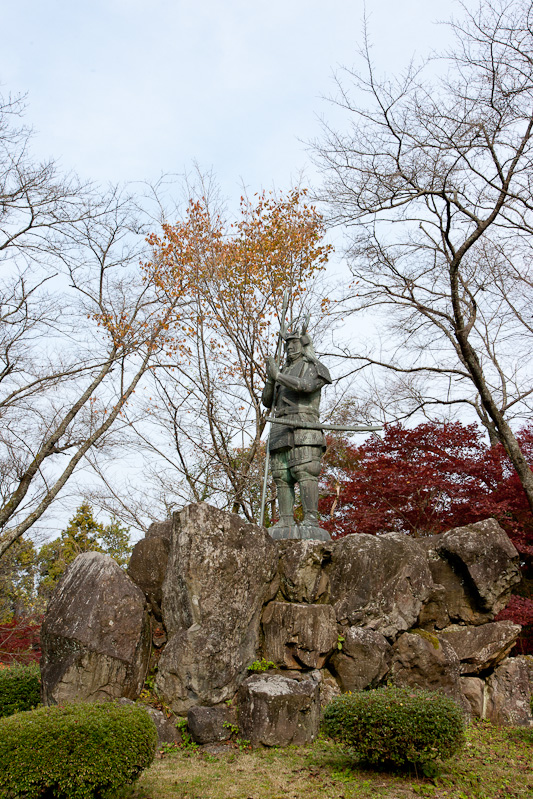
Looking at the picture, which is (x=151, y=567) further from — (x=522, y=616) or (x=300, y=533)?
(x=522, y=616)

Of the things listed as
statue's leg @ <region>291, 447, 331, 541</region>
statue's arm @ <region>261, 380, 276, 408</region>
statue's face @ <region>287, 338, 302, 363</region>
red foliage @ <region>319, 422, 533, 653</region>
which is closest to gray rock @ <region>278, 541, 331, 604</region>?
statue's leg @ <region>291, 447, 331, 541</region>

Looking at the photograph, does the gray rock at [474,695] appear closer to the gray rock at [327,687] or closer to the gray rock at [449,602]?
the gray rock at [449,602]

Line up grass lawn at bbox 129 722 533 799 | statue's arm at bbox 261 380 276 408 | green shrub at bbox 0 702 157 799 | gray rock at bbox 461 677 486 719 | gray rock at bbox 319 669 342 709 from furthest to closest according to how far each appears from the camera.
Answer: statue's arm at bbox 261 380 276 408 → gray rock at bbox 461 677 486 719 → gray rock at bbox 319 669 342 709 → grass lawn at bbox 129 722 533 799 → green shrub at bbox 0 702 157 799

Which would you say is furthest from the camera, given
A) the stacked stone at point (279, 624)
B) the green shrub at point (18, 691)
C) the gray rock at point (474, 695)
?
the gray rock at point (474, 695)

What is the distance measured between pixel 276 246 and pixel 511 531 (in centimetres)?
738

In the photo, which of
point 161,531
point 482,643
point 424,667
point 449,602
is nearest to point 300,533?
point 161,531

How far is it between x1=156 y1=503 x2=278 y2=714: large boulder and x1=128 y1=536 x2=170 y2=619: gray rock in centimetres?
29

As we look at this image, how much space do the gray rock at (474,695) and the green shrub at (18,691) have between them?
5238 millimetres

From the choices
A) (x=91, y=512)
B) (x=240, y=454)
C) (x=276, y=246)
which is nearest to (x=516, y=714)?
(x=240, y=454)

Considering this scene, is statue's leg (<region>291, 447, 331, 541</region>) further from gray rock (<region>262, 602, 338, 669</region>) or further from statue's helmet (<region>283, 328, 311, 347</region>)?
statue's helmet (<region>283, 328, 311, 347</region>)

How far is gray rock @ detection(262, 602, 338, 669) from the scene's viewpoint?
690 centimetres

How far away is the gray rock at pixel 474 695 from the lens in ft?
25.1

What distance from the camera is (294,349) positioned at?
888 cm

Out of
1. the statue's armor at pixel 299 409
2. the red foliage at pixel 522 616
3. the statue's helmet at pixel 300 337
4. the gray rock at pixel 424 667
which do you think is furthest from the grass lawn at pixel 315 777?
the statue's helmet at pixel 300 337
